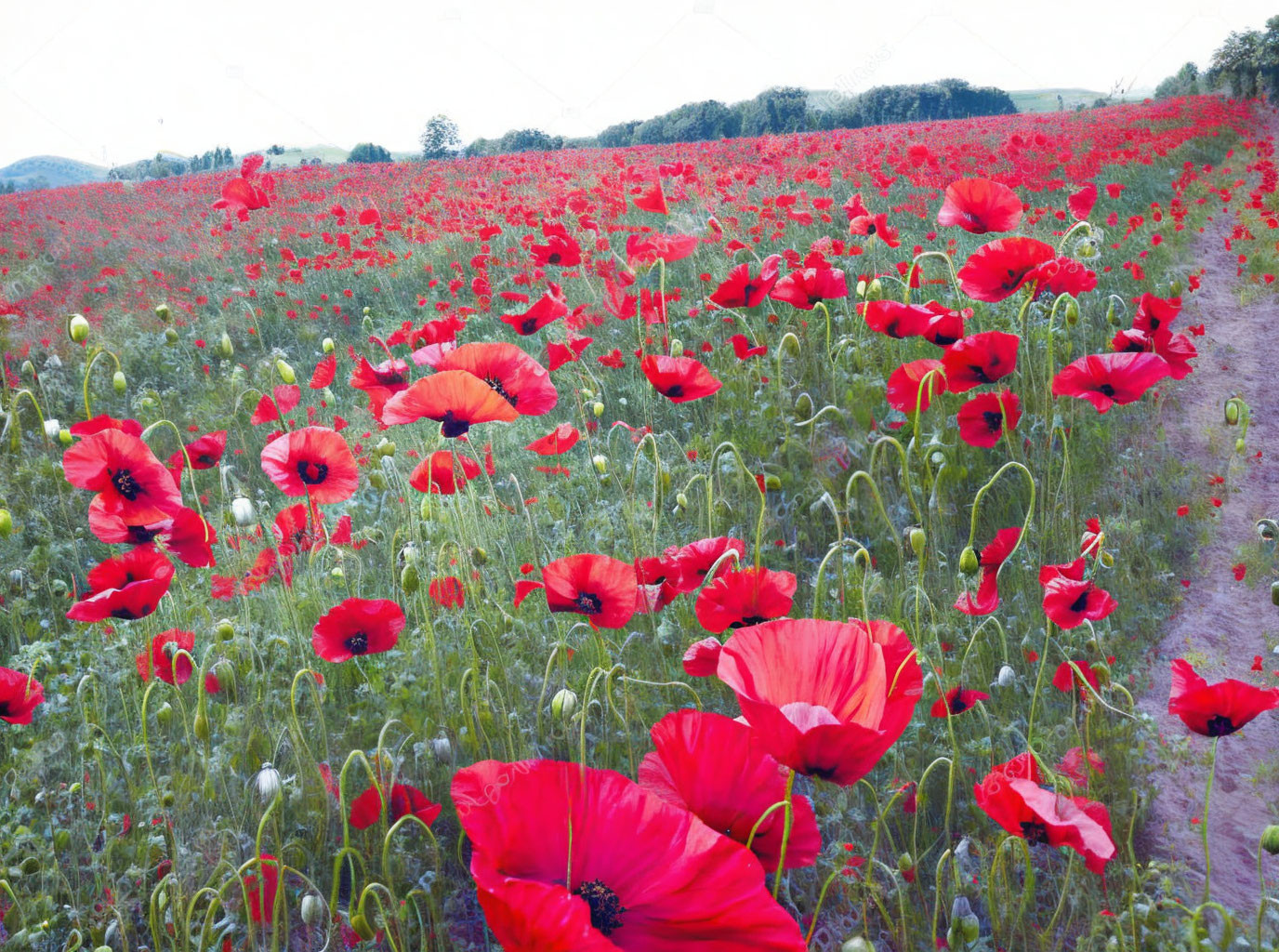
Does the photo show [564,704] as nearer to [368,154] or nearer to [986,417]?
[986,417]

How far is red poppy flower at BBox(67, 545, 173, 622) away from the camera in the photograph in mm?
1602

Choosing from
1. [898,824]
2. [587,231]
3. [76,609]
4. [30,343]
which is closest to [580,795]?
[898,824]

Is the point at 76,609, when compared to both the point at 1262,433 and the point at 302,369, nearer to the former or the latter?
the point at 1262,433

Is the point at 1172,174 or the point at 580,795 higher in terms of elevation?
Answer: the point at 1172,174

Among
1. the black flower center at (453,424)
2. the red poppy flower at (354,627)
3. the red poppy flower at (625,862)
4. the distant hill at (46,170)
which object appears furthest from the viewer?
the distant hill at (46,170)

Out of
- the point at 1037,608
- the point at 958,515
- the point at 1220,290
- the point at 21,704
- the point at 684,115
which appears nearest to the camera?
the point at 21,704

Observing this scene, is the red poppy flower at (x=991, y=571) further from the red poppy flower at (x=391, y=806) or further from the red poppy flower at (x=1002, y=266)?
the red poppy flower at (x=391, y=806)

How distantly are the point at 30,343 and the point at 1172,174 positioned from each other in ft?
30.4

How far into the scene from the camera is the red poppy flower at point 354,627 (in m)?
1.71

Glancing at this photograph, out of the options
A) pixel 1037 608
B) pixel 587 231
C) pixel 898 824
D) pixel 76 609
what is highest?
pixel 587 231

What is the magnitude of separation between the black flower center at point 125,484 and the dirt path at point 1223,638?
6.88ft

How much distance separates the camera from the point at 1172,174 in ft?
24.5

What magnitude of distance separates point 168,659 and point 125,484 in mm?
423

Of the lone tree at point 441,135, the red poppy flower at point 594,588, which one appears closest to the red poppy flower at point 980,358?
the red poppy flower at point 594,588
